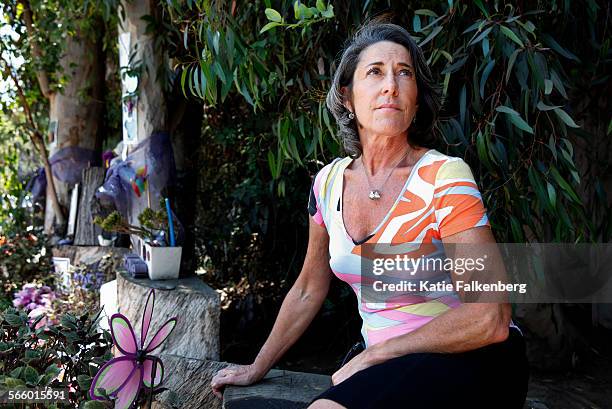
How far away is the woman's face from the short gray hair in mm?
23

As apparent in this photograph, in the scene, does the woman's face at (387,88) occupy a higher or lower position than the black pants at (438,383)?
higher

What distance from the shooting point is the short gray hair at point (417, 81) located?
1.70 meters

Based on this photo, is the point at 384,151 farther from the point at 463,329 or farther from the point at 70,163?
the point at 70,163

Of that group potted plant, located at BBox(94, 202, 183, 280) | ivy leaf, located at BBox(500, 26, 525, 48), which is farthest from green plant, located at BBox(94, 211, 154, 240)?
ivy leaf, located at BBox(500, 26, 525, 48)

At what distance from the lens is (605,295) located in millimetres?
4086

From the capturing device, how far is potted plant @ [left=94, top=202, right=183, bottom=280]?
3.04 metres

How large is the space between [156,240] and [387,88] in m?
1.80

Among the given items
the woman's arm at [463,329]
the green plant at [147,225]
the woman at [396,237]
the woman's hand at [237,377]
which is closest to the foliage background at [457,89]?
the woman at [396,237]

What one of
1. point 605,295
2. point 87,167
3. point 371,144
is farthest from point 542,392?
point 87,167

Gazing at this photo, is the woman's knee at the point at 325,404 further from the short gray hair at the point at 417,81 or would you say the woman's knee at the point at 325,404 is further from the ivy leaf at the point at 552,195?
the ivy leaf at the point at 552,195

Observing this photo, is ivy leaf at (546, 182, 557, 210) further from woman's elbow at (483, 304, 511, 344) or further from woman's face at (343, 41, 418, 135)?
woman's elbow at (483, 304, 511, 344)

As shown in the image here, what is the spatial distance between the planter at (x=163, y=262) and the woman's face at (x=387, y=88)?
5.28 feet

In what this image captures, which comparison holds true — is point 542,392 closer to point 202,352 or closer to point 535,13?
point 202,352

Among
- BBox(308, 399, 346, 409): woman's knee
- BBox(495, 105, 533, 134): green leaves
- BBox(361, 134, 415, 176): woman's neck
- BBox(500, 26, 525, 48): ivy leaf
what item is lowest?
BBox(308, 399, 346, 409): woman's knee
